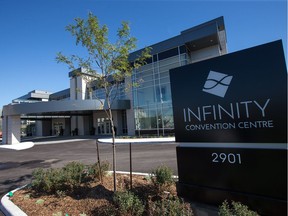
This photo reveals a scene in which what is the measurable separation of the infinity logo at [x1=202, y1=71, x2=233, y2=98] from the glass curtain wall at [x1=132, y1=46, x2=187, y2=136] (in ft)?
69.9

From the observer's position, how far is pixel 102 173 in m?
6.08

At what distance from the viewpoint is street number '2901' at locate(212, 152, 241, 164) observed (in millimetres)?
3260

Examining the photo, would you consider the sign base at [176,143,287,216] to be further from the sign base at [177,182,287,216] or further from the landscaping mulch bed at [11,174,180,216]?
the landscaping mulch bed at [11,174,180,216]

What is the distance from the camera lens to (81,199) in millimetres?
4863

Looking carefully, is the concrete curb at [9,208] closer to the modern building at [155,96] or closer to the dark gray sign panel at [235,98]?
the dark gray sign panel at [235,98]

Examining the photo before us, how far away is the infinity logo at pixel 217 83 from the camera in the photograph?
3.41 m

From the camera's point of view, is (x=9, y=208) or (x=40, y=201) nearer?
(x=9, y=208)

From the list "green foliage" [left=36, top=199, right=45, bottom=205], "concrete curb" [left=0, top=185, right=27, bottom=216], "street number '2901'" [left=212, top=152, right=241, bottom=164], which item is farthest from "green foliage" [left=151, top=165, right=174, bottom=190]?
"concrete curb" [left=0, top=185, right=27, bottom=216]

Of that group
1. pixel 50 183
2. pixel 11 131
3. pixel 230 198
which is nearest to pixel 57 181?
pixel 50 183

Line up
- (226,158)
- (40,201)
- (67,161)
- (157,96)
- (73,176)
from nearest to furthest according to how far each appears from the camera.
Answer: (226,158) → (40,201) → (73,176) → (67,161) → (157,96)

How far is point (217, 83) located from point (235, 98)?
41 cm

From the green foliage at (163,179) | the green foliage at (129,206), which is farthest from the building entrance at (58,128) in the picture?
the green foliage at (129,206)

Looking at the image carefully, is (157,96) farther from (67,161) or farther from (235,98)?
(235,98)

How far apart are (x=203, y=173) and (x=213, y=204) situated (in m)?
0.52
